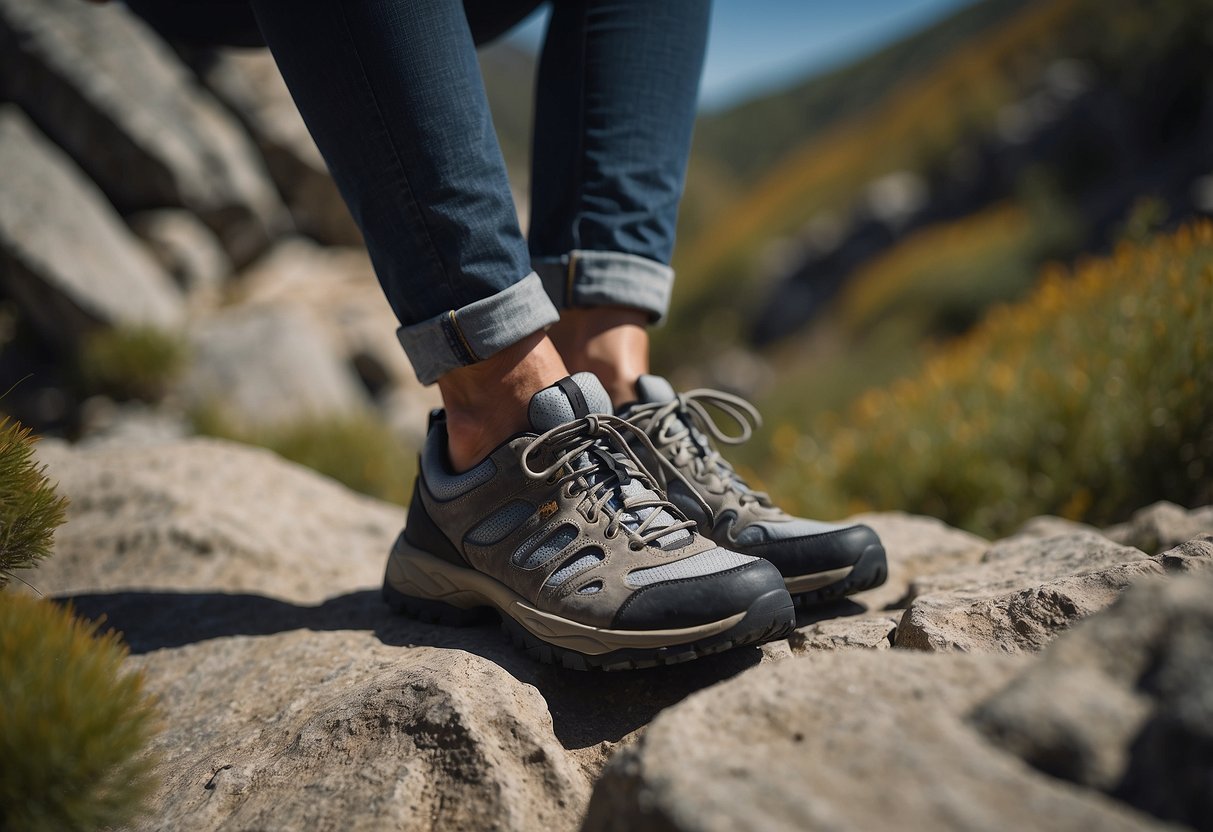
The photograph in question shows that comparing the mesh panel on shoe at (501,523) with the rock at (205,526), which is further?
the rock at (205,526)

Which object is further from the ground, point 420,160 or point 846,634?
point 420,160

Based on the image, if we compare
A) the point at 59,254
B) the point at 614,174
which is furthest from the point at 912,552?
the point at 59,254

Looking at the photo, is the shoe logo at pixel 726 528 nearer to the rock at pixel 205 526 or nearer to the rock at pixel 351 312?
the rock at pixel 205 526

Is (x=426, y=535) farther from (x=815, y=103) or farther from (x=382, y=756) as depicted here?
(x=815, y=103)

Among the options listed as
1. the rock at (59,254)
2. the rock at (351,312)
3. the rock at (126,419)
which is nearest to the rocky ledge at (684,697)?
the rock at (126,419)

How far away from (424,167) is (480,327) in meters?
0.28

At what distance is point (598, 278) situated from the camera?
5.34 feet

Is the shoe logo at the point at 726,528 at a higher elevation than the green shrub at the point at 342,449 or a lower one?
lower

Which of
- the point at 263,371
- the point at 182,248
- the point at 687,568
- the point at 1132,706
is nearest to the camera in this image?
the point at 1132,706

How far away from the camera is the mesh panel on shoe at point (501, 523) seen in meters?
1.40

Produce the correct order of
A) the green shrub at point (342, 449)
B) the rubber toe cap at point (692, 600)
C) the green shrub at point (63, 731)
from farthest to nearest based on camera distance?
the green shrub at point (342, 449) → the rubber toe cap at point (692, 600) → the green shrub at point (63, 731)

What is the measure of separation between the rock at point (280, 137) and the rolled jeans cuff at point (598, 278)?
27.0 ft

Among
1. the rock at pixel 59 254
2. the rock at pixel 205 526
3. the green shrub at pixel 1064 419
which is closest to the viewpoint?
the rock at pixel 205 526

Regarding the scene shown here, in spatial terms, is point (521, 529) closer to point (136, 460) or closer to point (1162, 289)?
point (136, 460)
